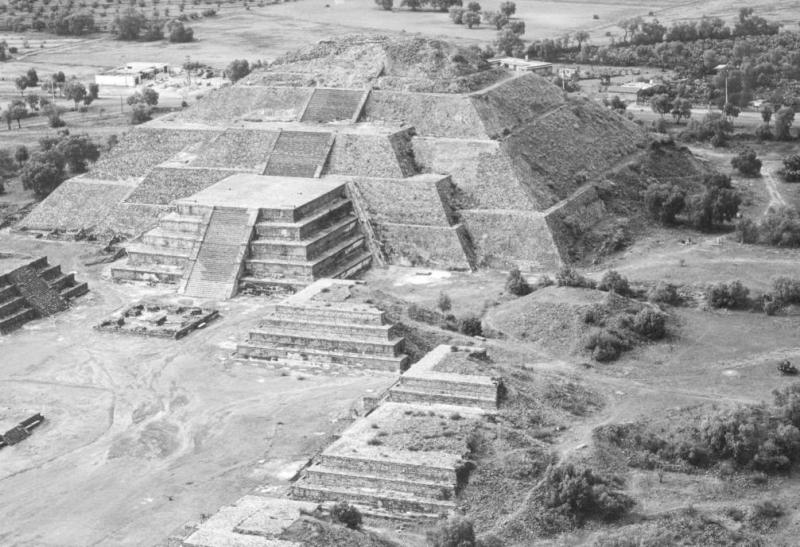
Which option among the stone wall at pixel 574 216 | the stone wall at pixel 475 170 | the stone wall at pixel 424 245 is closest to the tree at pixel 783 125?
the stone wall at pixel 574 216

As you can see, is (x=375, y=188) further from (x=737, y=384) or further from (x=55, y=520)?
(x=55, y=520)

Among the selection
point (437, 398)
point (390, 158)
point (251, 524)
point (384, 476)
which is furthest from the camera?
point (390, 158)

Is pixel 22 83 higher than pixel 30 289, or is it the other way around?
pixel 22 83

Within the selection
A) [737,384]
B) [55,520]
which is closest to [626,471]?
[737,384]

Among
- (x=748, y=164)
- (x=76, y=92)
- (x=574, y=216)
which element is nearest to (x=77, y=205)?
(x=574, y=216)

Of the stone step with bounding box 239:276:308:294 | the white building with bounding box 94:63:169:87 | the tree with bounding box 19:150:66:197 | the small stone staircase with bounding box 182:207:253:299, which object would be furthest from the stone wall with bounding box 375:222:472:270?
the white building with bounding box 94:63:169:87

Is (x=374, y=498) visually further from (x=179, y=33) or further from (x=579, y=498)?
(x=179, y=33)
